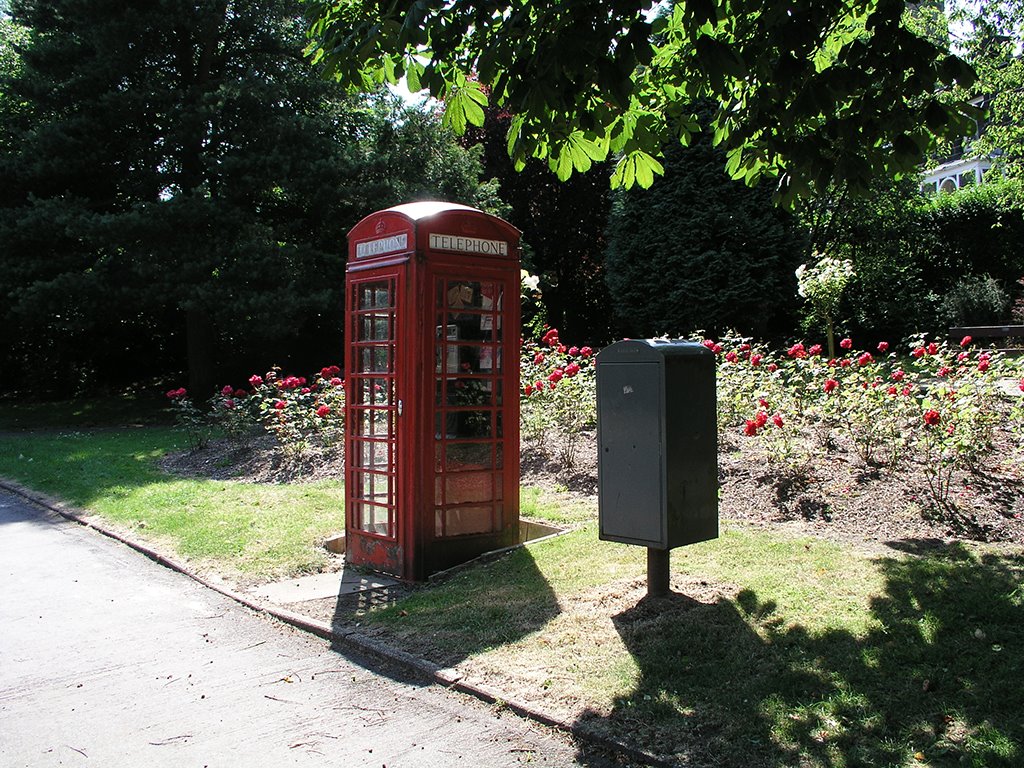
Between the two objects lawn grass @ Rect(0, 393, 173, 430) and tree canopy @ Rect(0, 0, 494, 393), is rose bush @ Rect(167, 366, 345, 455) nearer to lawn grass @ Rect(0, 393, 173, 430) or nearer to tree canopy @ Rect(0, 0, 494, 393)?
tree canopy @ Rect(0, 0, 494, 393)

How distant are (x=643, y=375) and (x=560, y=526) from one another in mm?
2543

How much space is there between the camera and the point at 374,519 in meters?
6.57

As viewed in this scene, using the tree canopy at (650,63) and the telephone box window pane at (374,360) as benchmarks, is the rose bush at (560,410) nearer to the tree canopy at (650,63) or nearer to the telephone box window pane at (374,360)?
the telephone box window pane at (374,360)

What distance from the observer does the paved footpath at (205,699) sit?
3770 millimetres

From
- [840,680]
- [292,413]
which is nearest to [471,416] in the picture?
[840,680]

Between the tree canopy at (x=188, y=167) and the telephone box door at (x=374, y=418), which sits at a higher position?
the tree canopy at (x=188, y=167)

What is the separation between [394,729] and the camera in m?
3.98

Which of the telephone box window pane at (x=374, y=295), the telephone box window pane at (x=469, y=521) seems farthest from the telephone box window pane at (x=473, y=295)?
the telephone box window pane at (x=469, y=521)

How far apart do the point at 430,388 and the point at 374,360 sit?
0.69 metres

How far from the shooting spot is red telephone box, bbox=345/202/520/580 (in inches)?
239

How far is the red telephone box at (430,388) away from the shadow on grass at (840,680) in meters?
1.86

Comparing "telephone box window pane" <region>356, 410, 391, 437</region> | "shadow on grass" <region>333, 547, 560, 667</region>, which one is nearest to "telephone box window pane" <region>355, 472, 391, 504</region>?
"telephone box window pane" <region>356, 410, 391, 437</region>

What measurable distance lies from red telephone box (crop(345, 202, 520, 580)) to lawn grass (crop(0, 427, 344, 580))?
31.9 inches

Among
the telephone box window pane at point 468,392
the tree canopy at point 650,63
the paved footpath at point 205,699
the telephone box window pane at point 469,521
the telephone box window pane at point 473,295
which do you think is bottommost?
the paved footpath at point 205,699
